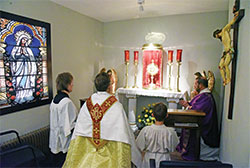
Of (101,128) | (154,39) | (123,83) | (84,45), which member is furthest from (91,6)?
(101,128)

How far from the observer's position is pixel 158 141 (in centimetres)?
182

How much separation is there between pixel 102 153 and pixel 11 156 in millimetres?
1137

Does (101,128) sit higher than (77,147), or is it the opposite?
(101,128)

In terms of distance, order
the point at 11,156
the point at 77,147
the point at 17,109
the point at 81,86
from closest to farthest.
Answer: the point at 77,147 < the point at 11,156 < the point at 17,109 < the point at 81,86

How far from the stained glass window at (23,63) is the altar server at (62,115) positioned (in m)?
0.67

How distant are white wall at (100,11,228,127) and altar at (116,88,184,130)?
15.7 inches

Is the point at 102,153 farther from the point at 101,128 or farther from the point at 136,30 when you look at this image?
the point at 136,30

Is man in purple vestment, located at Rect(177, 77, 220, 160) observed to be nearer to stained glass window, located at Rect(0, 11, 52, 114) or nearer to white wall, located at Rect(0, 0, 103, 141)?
white wall, located at Rect(0, 0, 103, 141)

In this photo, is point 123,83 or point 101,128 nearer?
point 101,128

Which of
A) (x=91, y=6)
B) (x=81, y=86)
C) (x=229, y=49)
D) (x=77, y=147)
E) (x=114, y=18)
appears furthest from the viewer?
(x=114, y=18)

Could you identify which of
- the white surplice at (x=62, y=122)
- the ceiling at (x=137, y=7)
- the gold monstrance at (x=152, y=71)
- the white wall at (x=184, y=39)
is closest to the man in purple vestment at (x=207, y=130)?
the white wall at (x=184, y=39)

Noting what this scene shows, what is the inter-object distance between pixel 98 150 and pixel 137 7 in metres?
2.68

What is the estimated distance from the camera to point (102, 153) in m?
1.74

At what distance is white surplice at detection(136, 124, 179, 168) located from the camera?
5.91 feet
